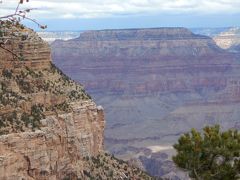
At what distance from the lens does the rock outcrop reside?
34.6 m

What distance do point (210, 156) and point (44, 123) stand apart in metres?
18.9

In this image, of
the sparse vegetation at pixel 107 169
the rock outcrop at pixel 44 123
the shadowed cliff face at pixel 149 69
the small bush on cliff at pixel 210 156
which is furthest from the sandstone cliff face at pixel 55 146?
the shadowed cliff face at pixel 149 69

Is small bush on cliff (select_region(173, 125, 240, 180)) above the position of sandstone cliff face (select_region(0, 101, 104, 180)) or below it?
above

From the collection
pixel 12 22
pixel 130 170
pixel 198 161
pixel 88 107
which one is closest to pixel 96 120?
pixel 88 107

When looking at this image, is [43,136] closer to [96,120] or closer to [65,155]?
[65,155]

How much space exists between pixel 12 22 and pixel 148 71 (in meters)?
178

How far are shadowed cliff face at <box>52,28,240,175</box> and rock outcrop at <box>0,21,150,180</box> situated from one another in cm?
12933

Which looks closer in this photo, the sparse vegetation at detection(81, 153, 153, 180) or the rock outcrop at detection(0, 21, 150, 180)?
the rock outcrop at detection(0, 21, 150, 180)

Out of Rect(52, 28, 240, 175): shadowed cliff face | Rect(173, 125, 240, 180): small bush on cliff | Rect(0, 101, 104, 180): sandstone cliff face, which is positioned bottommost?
Rect(52, 28, 240, 175): shadowed cliff face

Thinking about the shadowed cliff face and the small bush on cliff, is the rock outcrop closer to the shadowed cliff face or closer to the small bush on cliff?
the small bush on cliff

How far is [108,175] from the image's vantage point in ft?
136

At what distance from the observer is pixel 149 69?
19025 centimetres

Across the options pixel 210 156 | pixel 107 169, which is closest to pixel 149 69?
pixel 107 169

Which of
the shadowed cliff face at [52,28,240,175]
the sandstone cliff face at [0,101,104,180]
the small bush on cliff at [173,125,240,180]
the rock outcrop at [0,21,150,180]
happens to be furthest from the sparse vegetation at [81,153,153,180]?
the shadowed cliff face at [52,28,240,175]
